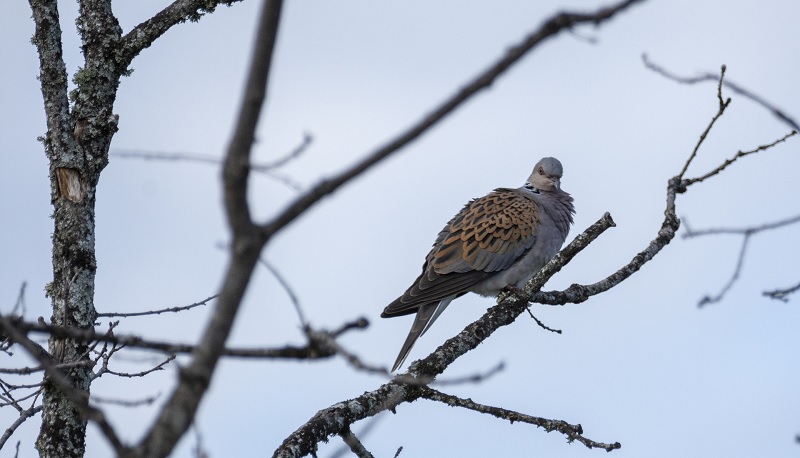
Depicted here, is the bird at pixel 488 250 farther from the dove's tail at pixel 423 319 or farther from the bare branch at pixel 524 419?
the bare branch at pixel 524 419

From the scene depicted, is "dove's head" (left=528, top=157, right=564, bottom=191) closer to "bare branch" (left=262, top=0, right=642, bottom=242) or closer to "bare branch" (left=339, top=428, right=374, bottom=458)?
"bare branch" (left=339, top=428, right=374, bottom=458)

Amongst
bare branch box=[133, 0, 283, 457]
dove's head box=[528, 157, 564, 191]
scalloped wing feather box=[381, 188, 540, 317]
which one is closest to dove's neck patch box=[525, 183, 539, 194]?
dove's head box=[528, 157, 564, 191]

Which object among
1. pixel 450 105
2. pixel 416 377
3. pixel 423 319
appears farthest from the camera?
pixel 423 319

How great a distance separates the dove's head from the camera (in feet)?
24.5

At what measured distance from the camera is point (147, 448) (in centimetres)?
152

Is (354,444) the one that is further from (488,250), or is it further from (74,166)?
(488,250)

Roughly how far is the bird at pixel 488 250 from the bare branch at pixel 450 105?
448 cm

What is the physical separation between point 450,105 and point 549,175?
607 centimetres

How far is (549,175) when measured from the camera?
295 inches

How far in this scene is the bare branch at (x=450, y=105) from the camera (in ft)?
4.96

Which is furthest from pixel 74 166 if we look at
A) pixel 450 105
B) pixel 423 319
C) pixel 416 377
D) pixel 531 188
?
pixel 531 188

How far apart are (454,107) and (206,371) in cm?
55

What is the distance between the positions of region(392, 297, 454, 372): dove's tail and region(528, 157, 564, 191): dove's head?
5.10 ft

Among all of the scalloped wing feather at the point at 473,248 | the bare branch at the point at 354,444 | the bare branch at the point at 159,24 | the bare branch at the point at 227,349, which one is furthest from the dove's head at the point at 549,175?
the bare branch at the point at 227,349
